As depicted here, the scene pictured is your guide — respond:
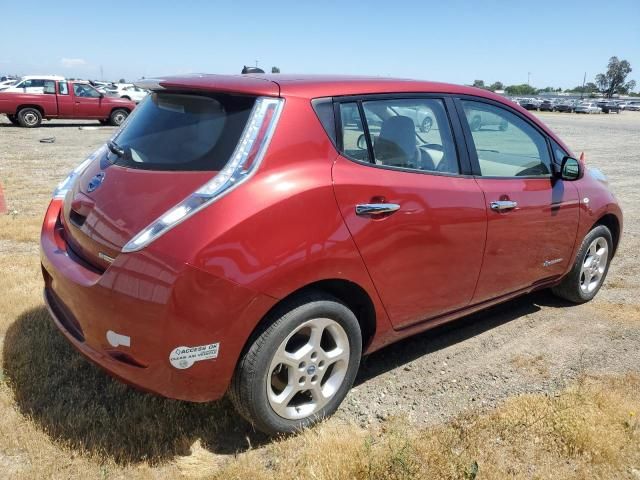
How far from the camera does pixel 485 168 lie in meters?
3.58

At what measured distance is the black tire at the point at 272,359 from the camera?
8.39 ft

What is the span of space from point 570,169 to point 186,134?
2785 millimetres

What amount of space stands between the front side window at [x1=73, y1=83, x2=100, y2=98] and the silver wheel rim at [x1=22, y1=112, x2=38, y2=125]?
160 centimetres

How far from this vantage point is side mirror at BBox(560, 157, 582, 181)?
4039 mm

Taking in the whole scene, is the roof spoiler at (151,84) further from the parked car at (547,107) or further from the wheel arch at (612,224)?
the parked car at (547,107)

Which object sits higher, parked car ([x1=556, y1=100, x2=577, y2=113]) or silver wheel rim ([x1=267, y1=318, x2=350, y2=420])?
silver wheel rim ([x1=267, y1=318, x2=350, y2=420])

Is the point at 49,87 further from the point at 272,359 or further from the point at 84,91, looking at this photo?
the point at 272,359

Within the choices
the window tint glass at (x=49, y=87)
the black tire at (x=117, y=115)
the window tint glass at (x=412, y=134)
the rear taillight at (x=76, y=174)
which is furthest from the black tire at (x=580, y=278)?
the window tint glass at (x=49, y=87)

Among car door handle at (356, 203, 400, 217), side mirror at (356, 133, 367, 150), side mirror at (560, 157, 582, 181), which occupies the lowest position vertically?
car door handle at (356, 203, 400, 217)

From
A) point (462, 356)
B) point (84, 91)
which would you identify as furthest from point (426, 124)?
point (84, 91)

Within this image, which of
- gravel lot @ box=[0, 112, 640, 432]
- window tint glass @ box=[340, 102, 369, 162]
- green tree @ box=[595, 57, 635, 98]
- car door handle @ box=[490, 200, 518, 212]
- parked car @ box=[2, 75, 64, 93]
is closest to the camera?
window tint glass @ box=[340, 102, 369, 162]

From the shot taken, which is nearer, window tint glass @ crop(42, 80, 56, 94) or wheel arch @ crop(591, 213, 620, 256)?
wheel arch @ crop(591, 213, 620, 256)

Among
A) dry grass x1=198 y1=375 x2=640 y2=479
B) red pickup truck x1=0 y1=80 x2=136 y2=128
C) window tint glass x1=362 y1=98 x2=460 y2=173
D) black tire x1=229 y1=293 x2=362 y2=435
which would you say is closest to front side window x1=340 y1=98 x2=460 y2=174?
window tint glass x1=362 y1=98 x2=460 y2=173

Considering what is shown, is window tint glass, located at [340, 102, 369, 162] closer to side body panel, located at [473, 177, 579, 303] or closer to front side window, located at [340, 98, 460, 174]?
front side window, located at [340, 98, 460, 174]
